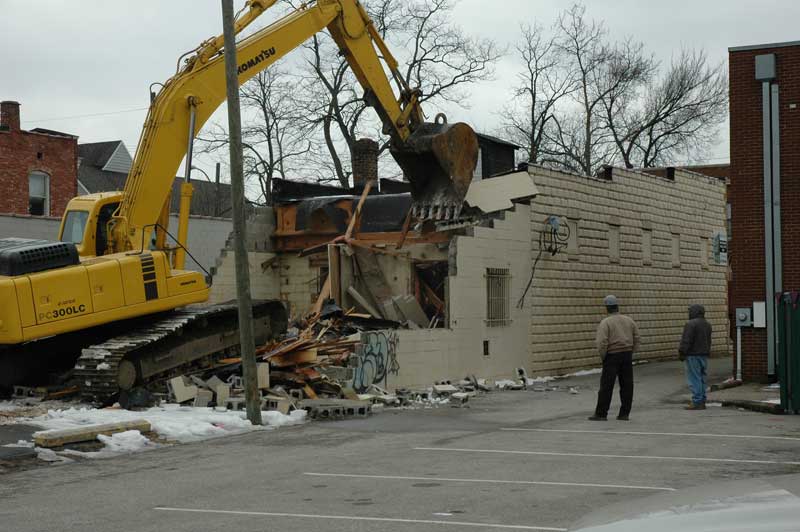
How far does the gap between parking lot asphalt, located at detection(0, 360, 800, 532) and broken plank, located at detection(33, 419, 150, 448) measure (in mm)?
814

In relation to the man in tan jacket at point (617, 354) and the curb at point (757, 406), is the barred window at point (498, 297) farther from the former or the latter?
the man in tan jacket at point (617, 354)

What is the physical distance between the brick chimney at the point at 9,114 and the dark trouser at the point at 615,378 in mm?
32454

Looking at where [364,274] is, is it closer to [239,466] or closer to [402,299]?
[402,299]

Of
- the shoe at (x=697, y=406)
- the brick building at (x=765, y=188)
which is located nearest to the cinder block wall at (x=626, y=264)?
the brick building at (x=765, y=188)

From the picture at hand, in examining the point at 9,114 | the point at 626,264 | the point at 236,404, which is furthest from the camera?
the point at 9,114

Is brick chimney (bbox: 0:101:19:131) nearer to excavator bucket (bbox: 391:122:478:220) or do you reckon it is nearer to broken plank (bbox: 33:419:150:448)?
excavator bucket (bbox: 391:122:478:220)

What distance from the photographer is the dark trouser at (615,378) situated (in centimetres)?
1650

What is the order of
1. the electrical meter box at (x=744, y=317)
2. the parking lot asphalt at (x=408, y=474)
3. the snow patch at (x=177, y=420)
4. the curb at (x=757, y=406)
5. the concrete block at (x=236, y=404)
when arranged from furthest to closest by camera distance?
the electrical meter box at (x=744, y=317)
the concrete block at (x=236, y=404)
the curb at (x=757, y=406)
the snow patch at (x=177, y=420)
the parking lot asphalt at (x=408, y=474)

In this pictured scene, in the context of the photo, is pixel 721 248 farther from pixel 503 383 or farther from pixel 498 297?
pixel 503 383

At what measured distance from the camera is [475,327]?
2534 centimetres

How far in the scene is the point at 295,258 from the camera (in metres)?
30.3

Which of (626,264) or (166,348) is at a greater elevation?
(626,264)

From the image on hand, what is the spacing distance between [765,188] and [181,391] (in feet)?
42.4

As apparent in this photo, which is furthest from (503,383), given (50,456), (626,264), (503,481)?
(503,481)
